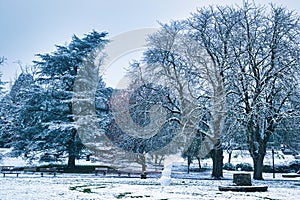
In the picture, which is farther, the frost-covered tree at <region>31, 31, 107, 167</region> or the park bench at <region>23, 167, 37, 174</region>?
the frost-covered tree at <region>31, 31, 107, 167</region>

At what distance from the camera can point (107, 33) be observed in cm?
3247

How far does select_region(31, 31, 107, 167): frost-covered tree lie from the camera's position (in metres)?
28.1

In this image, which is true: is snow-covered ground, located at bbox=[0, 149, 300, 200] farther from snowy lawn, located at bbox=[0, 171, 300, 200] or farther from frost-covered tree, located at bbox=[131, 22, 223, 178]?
frost-covered tree, located at bbox=[131, 22, 223, 178]

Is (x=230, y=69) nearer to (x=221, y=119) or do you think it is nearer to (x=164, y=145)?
(x=221, y=119)

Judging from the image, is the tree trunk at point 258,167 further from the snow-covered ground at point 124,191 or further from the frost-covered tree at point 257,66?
the snow-covered ground at point 124,191

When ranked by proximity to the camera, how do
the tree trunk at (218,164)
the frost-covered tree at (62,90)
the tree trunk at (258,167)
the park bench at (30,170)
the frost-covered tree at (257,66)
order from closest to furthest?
the frost-covered tree at (257,66) < the tree trunk at (258,167) < the tree trunk at (218,164) < the park bench at (30,170) < the frost-covered tree at (62,90)

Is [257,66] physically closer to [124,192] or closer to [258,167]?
[258,167]

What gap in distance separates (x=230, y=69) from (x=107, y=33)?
49.2 ft

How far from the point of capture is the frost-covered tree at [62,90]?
28094mm

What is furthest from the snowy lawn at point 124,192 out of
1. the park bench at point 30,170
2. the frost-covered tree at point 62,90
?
the frost-covered tree at point 62,90

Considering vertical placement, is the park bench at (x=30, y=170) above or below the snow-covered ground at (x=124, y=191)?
below

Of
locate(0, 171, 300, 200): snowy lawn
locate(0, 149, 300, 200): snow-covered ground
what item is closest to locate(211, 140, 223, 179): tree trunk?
locate(0, 149, 300, 200): snow-covered ground

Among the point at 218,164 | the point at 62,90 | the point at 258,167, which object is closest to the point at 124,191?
the point at 258,167

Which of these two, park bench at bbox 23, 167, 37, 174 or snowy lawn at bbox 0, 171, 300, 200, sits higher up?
snowy lawn at bbox 0, 171, 300, 200
